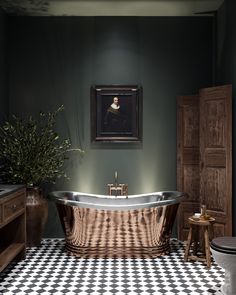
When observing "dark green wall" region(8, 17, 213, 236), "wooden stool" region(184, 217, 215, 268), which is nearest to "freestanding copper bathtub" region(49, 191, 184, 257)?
"wooden stool" region(184, 217, 215, 268)

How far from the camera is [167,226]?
15.8 feet

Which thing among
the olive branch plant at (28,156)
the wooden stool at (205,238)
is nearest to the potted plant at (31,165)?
the olive branch plant at (28,156)

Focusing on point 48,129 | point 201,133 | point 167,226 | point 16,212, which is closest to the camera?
point 16,212

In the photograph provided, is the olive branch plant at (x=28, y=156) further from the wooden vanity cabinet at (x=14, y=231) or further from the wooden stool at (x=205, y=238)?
the wooden stool at (x=205, y=238)

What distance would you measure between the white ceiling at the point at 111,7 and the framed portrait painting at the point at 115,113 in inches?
37.5

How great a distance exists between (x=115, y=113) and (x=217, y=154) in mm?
1514

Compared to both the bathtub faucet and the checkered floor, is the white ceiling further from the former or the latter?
the checkered floor

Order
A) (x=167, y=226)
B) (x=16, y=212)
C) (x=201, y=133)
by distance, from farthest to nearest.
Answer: (x=201, y=133), (x=167, y=226), (x=16, y=212)

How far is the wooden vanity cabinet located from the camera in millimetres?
4117

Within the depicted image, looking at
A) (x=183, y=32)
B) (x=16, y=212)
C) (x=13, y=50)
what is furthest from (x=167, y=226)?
(x=13, y=50)

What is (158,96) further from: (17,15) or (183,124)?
(17,15)

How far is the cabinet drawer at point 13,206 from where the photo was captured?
3.95 m

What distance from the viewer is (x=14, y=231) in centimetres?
471

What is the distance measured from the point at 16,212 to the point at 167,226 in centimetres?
162
